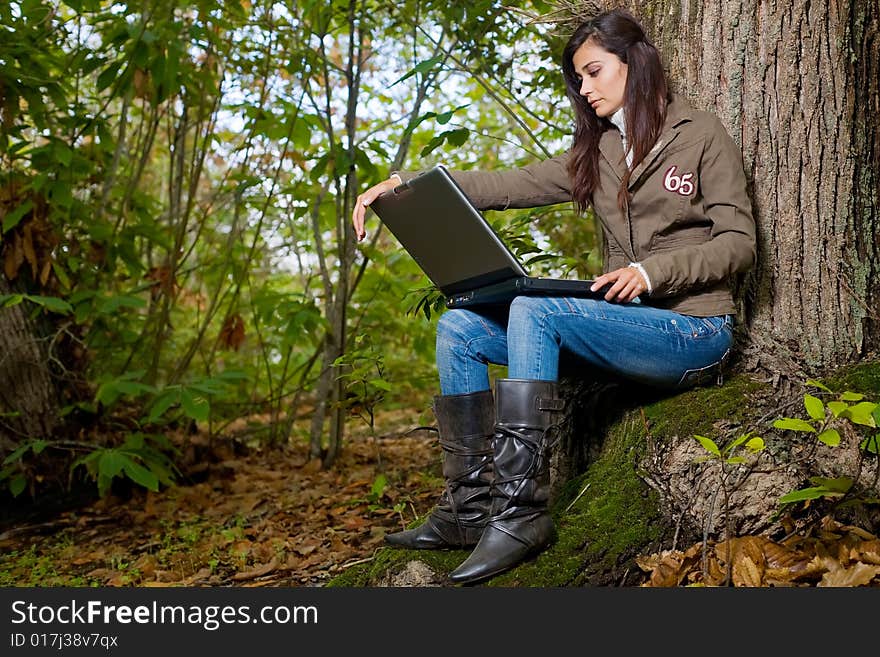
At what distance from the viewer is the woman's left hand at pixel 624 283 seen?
223cm

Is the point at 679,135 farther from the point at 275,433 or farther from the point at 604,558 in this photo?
the point at 275,433

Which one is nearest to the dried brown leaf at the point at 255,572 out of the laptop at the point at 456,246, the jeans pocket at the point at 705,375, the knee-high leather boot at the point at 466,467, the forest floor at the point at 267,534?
the forest floor at the point at 267,534

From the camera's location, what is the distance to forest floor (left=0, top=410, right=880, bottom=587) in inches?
86.0

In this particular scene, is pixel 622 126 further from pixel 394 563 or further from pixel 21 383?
pixel 21 383

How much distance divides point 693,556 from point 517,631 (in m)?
0.56

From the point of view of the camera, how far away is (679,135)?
2.45 metres

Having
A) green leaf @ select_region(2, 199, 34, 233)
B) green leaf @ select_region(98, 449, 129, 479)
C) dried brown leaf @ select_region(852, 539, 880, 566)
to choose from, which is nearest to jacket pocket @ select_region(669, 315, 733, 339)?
dried brown leaf @ select_region(852, 539, 880, 566)

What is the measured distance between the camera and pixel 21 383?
14.8 feet

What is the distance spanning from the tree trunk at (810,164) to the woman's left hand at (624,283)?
590 millimetres

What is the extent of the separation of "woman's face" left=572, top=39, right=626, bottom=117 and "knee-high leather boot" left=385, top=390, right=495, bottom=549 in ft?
3.15

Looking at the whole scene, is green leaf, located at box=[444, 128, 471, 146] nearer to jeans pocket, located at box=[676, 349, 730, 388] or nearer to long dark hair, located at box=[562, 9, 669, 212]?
long dark hair, located at box=[562, 9, 669, 212]

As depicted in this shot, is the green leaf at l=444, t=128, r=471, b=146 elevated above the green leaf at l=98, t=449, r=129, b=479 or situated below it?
above

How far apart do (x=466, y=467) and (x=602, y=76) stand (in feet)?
4.11

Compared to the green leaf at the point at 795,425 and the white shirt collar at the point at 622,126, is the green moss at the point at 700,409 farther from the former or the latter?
the white shirt collar at the point at 622,126
